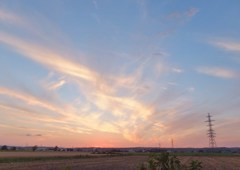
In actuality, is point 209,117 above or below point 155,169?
above

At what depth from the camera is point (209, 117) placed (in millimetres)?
133375

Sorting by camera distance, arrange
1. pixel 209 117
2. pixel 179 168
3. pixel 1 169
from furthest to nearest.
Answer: pixel 209 117, pixel 1 169, pixel 179 168

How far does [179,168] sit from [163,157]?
0.99ft

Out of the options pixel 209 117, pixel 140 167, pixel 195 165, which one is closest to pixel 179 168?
pixel 195 165

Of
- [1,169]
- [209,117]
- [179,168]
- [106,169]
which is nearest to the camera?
[179,168]

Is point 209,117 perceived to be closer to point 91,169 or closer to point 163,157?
point 91,169

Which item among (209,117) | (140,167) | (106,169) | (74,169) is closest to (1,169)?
(74,169)

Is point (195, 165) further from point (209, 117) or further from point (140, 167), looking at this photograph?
point (209, 117)

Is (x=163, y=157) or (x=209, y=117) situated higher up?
(x=209, y=117)

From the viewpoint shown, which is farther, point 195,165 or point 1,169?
point 1,169

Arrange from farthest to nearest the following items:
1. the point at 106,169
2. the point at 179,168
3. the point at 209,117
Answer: the point at 209,117 < the point at 106,169 < the point at 179,168

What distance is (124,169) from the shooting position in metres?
49.3

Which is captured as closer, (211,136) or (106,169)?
(106,169)

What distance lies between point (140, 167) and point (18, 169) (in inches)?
1721
